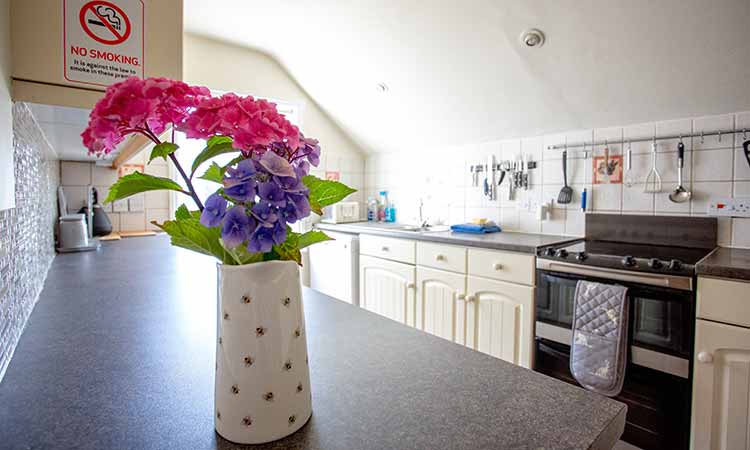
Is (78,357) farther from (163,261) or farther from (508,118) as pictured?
(508,118)

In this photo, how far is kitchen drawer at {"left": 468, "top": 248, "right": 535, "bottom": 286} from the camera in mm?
1978

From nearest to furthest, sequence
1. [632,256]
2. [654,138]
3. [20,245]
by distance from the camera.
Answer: [20,245] → [632,256] → [654,138]

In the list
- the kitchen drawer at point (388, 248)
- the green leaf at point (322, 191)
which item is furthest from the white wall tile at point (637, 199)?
the green leaf at point (322, 191)

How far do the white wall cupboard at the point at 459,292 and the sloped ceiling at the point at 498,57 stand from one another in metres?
0.95

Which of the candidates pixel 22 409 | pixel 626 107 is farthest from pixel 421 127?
pixel 22 409

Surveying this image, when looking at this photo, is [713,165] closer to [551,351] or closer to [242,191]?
[551,351]

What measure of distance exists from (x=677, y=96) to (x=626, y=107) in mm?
220

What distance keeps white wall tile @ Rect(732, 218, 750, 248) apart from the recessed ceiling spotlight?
126 cm

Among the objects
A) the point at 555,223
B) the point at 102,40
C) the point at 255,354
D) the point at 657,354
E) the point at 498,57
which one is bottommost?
the point at 657,354

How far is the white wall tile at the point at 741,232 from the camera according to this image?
6.01 feet

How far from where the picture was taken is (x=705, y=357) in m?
1.44

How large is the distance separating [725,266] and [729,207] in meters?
0.67

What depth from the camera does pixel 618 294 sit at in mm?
1609

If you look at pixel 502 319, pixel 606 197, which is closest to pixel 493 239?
pixel 502 319
